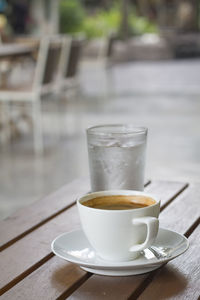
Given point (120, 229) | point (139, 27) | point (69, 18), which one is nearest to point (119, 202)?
point (120, 229)

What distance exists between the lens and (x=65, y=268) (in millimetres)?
843

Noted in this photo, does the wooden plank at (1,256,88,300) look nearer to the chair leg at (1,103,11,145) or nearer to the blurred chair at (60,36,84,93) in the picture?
the chair leg at (1,103,11,145)

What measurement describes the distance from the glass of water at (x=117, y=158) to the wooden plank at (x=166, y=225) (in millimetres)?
98

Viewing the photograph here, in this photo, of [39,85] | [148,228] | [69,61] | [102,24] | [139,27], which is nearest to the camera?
[148,228]

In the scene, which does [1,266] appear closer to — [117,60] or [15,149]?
[15,149]

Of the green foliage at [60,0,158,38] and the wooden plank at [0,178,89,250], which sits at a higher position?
the green foliage at [60,0,158,38]

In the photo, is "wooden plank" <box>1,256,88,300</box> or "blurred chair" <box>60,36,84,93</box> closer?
"wooden plank" <box>1,256,88,300</box>

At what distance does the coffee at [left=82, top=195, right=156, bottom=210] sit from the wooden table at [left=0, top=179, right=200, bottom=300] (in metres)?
0.10

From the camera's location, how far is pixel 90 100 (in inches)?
287

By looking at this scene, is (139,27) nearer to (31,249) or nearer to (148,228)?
(31,249)

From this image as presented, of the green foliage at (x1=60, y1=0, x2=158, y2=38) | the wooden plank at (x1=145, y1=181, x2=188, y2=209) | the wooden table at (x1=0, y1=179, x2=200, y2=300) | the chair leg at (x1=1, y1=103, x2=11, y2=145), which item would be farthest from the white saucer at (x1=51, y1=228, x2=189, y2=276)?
the green foliage at (x1=60, y1=0, x2=158, y2=38)

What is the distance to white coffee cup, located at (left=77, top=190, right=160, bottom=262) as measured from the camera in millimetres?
776

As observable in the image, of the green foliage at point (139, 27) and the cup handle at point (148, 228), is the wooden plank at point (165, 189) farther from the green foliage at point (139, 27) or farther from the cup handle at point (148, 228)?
the green foliage at point (139, 27)

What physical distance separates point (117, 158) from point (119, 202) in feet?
0.56
